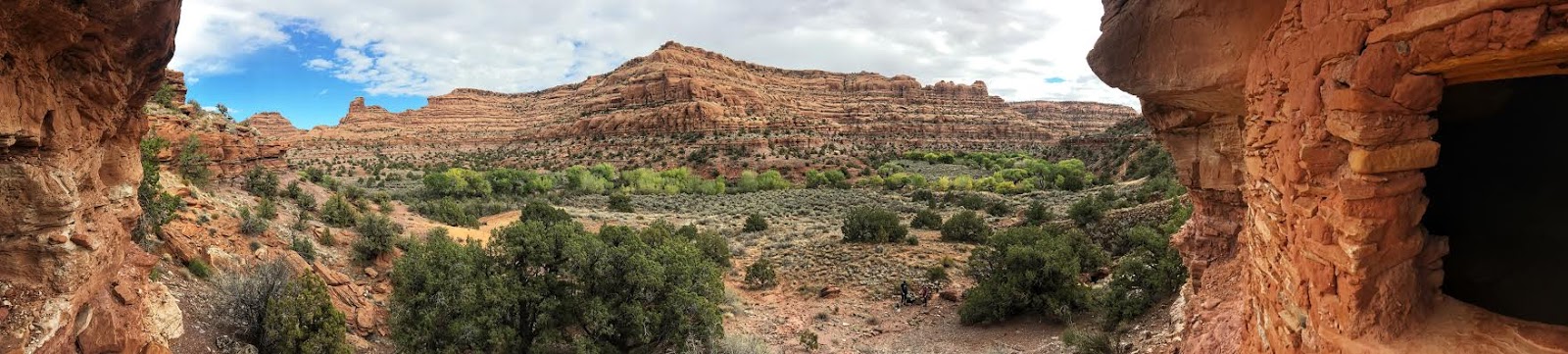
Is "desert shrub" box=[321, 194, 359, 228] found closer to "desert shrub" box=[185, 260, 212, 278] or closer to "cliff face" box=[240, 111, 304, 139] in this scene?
"desert shrub" box=[185, 260, 212, 278]

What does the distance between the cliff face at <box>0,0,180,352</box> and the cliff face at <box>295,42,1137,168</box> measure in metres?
55.3

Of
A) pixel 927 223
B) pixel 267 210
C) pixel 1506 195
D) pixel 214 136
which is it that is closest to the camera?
pixel 1506 195

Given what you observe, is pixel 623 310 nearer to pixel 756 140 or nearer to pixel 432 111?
pixel 756 140

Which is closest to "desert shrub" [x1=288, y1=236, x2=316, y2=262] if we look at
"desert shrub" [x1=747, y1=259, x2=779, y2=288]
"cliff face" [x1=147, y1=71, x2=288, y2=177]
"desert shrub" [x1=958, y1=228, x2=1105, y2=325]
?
"cliff face" [x1=147, y1=71, x2=288, y2=177]

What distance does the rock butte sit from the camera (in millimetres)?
2604

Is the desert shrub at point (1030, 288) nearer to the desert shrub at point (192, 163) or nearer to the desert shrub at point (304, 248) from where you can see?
the desert shrub at point (304, 248)

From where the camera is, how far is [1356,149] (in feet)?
9.73

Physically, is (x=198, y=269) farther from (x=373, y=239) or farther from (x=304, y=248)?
(x=373, y=239)

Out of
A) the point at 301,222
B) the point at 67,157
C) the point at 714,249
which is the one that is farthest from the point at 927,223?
the point at 67,157

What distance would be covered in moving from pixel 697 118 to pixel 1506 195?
6735cm

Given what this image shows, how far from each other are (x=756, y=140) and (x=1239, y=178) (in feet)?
193

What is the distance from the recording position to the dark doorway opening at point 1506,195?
12.4 feet

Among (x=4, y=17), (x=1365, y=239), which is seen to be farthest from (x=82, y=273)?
(x=1365, y=239)

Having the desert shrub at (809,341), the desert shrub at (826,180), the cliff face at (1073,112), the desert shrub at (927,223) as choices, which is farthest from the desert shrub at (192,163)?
the cliff face at (1073,112)
